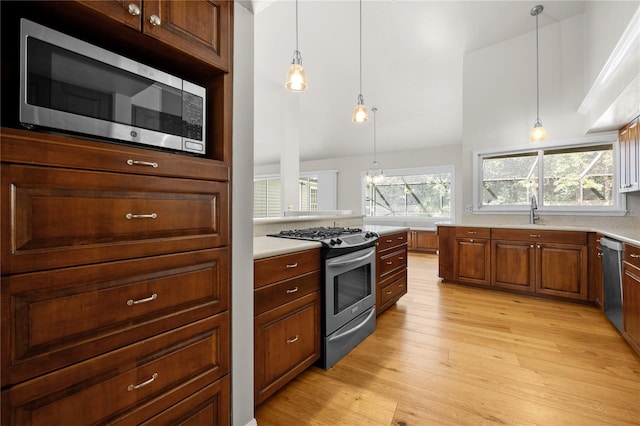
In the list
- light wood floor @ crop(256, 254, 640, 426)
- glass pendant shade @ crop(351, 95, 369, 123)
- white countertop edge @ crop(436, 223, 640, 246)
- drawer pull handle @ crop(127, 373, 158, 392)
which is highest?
glass pendant shade @ crop(351, 95, 369, 123)

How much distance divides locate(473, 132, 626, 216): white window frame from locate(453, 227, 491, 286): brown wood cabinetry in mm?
628

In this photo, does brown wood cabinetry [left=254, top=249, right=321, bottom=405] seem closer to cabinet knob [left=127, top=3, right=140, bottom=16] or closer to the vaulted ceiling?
cabinet knob [left=127, top=3, right=140, bottom=16]

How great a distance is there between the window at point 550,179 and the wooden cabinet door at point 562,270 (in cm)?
78

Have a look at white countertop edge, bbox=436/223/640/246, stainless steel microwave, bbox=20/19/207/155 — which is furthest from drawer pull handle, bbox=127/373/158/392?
white countertop edge, bbox=436/223/640/246

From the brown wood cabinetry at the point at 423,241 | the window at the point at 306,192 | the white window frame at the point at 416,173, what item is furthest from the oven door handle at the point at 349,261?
the window at the point at 306,192

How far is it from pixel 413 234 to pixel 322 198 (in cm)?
308

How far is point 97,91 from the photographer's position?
0.96 m

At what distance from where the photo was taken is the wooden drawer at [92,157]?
759mm

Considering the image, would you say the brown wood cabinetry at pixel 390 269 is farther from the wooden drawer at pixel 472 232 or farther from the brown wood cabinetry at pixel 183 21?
the brown wood cabinetry at pixel 183 21

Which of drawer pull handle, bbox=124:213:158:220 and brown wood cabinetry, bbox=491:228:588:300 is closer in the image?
drawer pull handle, bbox=124:213:158:220

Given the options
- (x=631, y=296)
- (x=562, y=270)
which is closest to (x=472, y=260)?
(x=562, y=270)

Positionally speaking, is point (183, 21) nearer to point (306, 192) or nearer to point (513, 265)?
point (513, 265)

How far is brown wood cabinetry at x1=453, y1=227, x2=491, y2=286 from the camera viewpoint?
388 centimetres

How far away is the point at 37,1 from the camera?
0.82m
